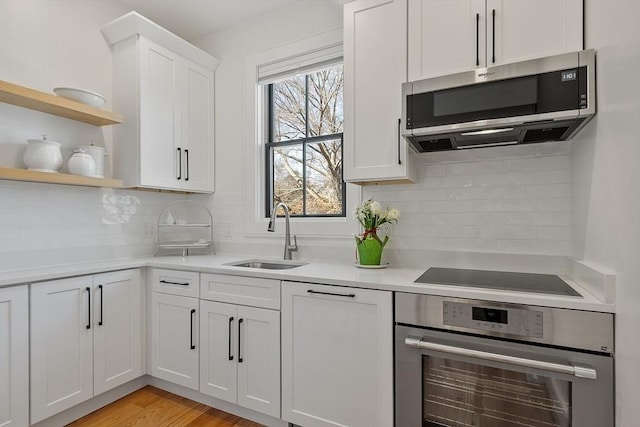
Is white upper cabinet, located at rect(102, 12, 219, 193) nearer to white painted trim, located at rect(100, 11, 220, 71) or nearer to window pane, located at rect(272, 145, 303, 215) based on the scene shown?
white painted trim, located at rect(100, 11, 220, 71)

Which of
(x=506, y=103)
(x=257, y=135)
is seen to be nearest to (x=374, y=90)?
(x=506, y=103)

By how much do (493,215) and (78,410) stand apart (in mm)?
2759

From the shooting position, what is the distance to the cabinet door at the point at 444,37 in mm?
1703

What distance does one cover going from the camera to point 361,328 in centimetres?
166

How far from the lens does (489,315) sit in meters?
1.39

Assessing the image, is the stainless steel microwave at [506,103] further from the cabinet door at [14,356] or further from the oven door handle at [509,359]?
the cabinet door at [14,356]

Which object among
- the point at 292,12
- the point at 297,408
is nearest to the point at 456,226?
the point at 297,408

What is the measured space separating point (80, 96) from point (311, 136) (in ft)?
5.26

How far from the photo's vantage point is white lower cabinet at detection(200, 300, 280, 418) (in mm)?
1905

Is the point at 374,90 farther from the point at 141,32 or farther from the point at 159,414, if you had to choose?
the point at 159,414

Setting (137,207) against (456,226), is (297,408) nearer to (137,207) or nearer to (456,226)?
(456,226)

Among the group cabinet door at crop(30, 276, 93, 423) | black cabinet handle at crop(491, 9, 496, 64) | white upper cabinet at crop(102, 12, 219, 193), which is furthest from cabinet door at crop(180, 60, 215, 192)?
black cabinet handle at crop(491, 9, 496, 64)

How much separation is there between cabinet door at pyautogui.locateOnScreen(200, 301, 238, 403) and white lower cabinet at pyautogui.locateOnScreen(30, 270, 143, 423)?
1.83 ft

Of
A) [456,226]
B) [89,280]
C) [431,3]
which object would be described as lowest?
[89,280]
